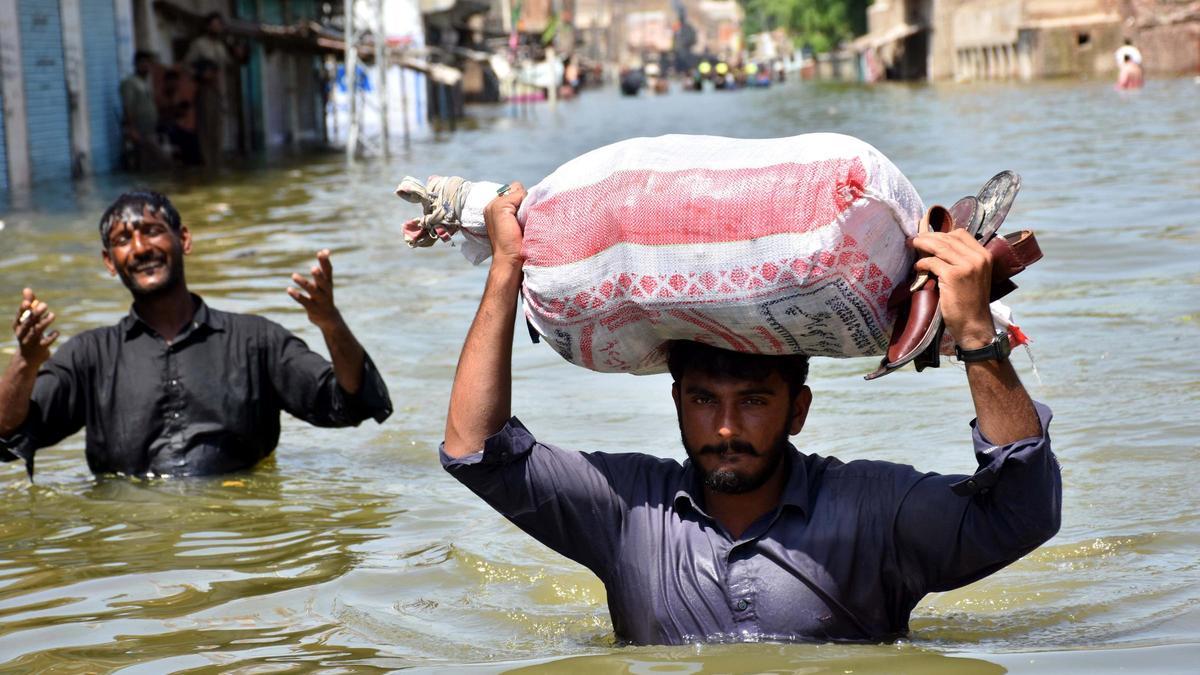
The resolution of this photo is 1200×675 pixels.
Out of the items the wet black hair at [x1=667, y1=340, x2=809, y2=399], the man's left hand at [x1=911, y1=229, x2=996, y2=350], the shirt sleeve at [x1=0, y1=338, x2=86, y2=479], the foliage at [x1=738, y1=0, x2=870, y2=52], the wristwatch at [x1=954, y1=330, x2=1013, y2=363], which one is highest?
the foliage at [x1=738, y1=0, x2=870, y2=52]

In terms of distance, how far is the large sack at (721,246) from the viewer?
10.2 feet

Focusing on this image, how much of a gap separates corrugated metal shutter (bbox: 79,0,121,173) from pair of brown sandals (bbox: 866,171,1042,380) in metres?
19.6

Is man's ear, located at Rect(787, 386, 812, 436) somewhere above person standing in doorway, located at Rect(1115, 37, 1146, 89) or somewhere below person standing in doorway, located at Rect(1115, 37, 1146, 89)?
below

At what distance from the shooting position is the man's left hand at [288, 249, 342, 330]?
16.1 ft

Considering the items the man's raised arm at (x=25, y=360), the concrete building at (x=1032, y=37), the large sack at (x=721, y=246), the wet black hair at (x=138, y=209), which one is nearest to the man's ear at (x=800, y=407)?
the large sack at (x=721, y=246)

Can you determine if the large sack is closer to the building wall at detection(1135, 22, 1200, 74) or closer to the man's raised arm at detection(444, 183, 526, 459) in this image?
the man's raised arm at detection(444, 183, 526, 459)

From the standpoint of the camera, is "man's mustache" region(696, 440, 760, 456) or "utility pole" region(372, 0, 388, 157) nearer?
"man's mustache" region(696, 440, 760, 456)

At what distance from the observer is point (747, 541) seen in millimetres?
3400

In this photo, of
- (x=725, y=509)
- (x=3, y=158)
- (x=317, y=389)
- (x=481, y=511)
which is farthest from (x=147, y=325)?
→ (x=3, y=158)

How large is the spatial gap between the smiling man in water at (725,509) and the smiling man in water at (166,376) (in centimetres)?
225

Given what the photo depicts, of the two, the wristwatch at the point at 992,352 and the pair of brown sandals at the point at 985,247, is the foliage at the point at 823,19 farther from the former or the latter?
the wristwatch at the point at 992,352

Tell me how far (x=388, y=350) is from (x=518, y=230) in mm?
5905

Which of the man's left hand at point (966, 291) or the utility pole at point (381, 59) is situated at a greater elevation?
the utility pole at point (381, 59)

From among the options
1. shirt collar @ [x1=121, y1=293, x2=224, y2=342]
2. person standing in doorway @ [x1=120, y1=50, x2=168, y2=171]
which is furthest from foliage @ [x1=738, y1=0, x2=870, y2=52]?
shirt collar @ [x1=121, y1=293, x2=224, y2=342]
